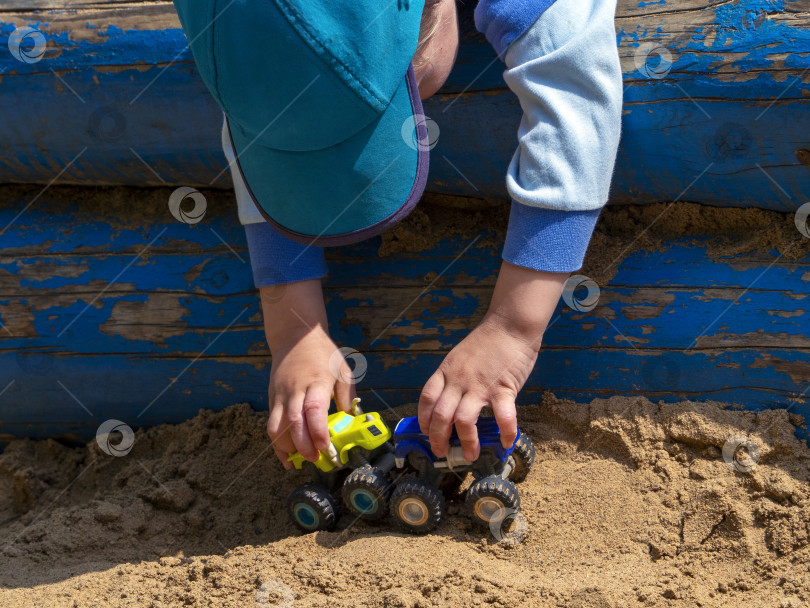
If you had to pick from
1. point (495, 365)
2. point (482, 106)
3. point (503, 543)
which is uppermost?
point (482, 106)

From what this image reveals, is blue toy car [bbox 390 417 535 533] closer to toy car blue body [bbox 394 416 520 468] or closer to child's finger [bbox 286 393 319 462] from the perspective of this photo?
toy car blue body [bbox 394 416 520 468]

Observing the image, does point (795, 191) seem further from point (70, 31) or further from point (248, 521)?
point (70, 31)

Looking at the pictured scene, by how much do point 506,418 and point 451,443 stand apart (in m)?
0.15

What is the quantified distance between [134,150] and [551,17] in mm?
1337

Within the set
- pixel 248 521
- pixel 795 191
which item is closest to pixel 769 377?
pixel 795 191

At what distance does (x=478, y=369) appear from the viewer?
1763mm

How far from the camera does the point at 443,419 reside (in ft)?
5.63

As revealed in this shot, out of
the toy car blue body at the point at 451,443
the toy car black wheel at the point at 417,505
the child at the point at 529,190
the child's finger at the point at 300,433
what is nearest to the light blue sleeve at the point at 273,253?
the child at the point at 529,190

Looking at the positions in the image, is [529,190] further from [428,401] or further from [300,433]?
[300,433]

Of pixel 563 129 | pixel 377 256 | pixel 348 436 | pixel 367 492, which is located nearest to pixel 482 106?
pixel 563 129

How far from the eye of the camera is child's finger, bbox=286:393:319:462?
1.84 meters

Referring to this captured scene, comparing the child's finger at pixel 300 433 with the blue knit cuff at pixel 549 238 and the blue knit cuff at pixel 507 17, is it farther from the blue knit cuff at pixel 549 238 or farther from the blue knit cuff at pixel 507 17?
the blue knit cuff at pixel 507 17

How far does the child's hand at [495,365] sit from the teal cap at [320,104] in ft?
1.07

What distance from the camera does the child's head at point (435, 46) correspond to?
1.78 metres
